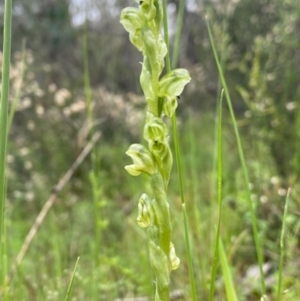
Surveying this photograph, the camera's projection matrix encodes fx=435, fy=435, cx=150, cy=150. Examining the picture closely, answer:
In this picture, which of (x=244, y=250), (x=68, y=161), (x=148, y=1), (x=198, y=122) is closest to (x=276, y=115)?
(x=244, y=250)

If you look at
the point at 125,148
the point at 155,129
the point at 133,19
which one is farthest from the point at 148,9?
the point at 125,148

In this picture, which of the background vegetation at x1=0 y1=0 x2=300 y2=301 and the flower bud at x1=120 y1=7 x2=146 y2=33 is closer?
the flower bud at x1=120 y1=7 x2=146 y2=33

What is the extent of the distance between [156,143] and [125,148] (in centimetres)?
372

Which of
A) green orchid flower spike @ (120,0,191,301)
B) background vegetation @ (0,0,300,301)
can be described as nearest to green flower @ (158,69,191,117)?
green orchid flower spike @ (120,0,191,301)

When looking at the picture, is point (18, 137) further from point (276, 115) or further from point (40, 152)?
point (276, 115)

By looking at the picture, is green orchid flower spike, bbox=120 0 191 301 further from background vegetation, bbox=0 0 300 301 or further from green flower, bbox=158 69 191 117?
background vegetation, bbox=0 0 300 301

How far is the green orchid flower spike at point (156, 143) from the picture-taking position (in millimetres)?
471

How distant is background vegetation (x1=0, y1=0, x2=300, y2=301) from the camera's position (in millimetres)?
1321

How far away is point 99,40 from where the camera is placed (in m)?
6.25

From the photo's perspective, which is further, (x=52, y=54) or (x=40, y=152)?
(x=52, y=54)

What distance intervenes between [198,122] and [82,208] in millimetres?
2878

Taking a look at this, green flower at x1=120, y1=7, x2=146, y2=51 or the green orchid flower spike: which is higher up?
green flower at x1=120, y1=7, x2=146, y2=51

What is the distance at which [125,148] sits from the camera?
4195mm

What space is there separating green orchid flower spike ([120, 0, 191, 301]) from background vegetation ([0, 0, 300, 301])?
380 mm
